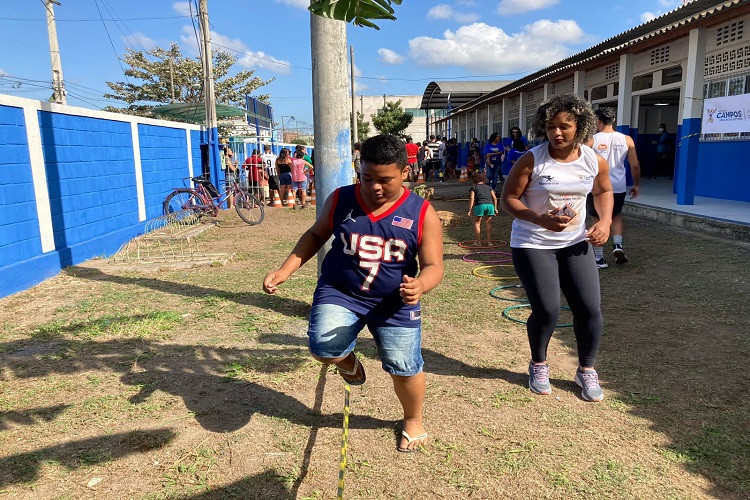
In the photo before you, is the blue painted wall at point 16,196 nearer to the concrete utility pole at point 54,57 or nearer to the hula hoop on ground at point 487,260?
the hula hoop on ground at point 487,260

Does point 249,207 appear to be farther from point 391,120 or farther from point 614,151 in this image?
point 391,120

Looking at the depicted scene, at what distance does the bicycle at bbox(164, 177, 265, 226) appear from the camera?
42.0 ft

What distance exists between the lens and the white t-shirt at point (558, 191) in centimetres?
341

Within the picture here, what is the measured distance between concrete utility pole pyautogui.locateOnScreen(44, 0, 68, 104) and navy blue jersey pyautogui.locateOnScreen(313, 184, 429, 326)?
1847cm

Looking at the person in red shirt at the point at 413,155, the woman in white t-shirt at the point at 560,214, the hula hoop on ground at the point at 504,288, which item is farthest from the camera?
the person in red shirt at the point at 413,155

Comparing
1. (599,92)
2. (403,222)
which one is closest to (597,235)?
(403,222)

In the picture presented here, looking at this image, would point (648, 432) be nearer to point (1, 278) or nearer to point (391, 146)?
point (391, 146)

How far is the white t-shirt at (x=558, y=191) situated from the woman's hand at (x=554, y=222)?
0.11m

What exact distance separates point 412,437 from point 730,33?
39.2ft

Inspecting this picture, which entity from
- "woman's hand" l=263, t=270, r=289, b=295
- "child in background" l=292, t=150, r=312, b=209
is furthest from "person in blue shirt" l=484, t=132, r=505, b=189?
"woman's hand" l=263, t=270, r=289, b=295


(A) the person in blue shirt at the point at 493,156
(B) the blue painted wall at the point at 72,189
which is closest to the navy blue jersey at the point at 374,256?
(B) the blue painted wall at the point at 72,189

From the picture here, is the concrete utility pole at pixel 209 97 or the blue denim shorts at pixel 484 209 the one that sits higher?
the concrete utility pole at pixel 209 97

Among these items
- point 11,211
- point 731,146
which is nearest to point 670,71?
point 731,146

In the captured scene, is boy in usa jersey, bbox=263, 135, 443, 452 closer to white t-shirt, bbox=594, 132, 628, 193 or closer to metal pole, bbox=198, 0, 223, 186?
white t-shirt, bbox=594, 132, 628, 193
